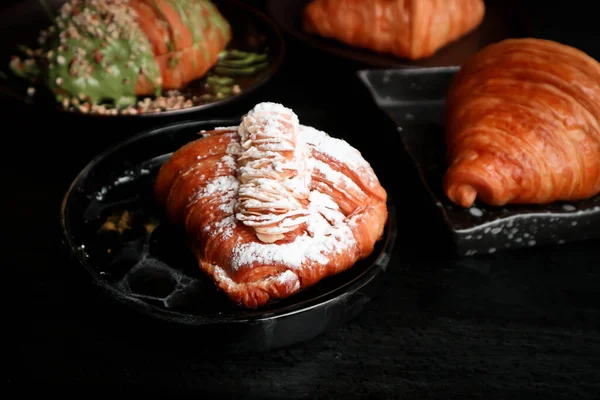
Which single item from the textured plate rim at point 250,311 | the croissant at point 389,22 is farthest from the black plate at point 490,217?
the croissant at point 389,22

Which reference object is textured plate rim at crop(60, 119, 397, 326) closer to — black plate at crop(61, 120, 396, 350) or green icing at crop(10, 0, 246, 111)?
black plate at crop(61, 120, 396, 350)

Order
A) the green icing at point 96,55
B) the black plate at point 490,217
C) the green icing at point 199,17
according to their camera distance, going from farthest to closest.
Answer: the green icing at point 199,17
the green icing at point 96,55
the black plate at point 490,217

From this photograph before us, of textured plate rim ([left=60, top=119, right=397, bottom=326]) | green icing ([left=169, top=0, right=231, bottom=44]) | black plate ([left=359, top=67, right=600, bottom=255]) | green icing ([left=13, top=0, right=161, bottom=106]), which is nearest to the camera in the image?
textured plate rim ([left=60, top=119, right=397, bottom=326])

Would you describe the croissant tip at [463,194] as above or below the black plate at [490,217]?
above

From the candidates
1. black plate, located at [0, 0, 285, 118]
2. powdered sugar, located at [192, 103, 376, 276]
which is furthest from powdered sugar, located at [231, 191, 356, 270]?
black plate, located at [0, 0, 285, 118]

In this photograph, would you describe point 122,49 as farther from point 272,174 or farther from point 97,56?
point 272,174

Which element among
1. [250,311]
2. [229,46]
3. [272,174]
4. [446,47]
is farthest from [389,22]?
[250,311]

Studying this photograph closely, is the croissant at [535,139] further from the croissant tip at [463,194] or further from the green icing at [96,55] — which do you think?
the green icing at [96,55]
